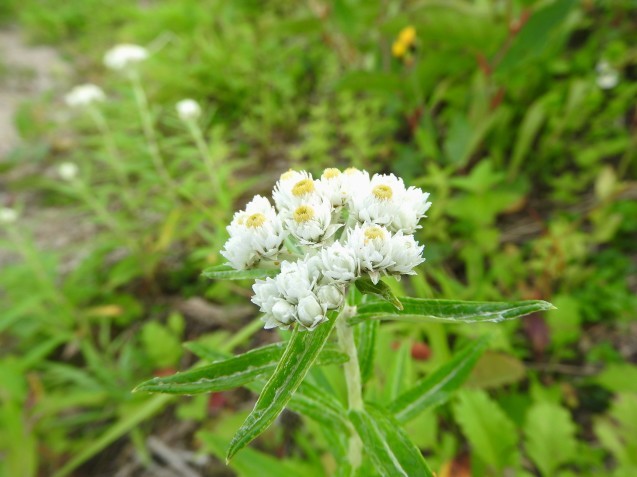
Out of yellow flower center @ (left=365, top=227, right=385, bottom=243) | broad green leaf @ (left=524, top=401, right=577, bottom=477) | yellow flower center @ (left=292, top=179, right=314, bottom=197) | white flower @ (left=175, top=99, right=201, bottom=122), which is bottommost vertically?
broad green leaf @ (left=524, top=401, right=577, bottom=477)

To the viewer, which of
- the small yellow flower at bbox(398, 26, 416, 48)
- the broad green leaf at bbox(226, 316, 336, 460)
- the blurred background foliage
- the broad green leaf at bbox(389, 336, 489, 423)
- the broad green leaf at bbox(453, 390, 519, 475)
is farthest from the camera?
the small yellow flower at bbox(398, 26, 416, 48)

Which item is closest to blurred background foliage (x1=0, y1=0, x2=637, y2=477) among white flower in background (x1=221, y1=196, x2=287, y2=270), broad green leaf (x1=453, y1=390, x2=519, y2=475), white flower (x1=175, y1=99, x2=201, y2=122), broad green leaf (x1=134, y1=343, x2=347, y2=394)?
broad green leaf (x1=453, y1=390, x2=519, y2=475)

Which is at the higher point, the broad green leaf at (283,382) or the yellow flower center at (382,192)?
the yellow flower center at (382,192)

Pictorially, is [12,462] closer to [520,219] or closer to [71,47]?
[520,219]

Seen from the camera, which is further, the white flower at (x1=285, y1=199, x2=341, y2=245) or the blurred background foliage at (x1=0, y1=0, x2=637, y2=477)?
the blurred background foliage at (x1=0, y1=0, x2=637, y2=477)

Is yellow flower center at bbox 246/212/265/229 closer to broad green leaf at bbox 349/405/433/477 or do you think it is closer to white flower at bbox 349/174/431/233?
white flower at bbox 349/174/431/233

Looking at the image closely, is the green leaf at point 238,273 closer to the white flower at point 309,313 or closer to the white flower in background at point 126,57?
the white flower at point 309,313

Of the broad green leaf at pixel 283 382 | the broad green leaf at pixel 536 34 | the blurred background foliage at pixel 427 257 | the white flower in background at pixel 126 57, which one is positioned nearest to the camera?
the broad green leaf at pixel 283 382

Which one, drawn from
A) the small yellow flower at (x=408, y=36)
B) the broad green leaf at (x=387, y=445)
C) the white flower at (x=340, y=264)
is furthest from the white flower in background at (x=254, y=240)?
the small yellow flower at (x=408, y=36)
